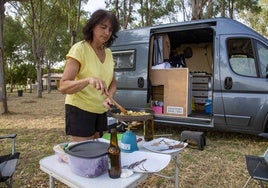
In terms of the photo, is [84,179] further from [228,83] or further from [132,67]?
[132,67]

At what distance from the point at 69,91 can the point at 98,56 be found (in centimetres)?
40

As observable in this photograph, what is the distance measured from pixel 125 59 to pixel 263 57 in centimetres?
281

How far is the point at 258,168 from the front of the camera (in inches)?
104

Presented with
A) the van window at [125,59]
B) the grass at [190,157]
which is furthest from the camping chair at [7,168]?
the van window at [125,59]

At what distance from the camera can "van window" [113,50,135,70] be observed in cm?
582

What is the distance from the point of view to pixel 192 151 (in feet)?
14.7

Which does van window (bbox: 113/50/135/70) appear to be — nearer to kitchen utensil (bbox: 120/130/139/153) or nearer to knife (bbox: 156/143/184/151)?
knife (bbox: 156/143/184/151)

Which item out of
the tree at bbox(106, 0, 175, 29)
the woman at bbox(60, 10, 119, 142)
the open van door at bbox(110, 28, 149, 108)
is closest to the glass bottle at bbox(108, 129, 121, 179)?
the woman at bbox(60, 10, 119, 142)

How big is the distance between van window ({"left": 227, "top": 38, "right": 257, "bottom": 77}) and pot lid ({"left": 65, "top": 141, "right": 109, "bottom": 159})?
391 cm

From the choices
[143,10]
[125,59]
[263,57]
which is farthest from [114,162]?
[143,10]

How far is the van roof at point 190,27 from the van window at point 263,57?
7.2 inches

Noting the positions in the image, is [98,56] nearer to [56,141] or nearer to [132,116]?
[132,116]

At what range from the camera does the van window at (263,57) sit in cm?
463

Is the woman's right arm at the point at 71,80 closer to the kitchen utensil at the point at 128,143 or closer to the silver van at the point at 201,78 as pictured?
the kitchen utensil at the point at 128,143
